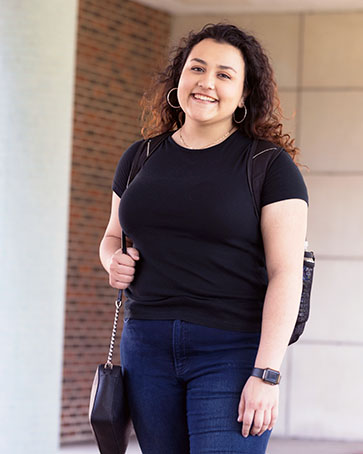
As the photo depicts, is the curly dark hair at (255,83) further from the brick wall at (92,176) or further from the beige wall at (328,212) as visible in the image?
the beige wall at (328,212)

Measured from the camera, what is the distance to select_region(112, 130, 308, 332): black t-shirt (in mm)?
2373

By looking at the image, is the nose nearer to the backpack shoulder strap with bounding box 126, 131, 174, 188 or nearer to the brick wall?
the backpack shoulder strap with bounding box 126, 131, 174, 188

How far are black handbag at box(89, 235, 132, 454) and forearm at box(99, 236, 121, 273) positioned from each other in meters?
0.14

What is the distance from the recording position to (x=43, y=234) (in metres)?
5.22

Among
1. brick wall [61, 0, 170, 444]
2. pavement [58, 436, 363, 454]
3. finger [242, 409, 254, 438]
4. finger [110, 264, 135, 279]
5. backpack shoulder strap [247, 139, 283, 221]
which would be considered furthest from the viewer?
brick wall [61, 0, 170, 444]

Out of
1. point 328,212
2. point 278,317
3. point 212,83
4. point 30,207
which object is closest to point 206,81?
point 212,83

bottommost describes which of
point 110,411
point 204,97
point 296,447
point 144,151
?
point 296,447

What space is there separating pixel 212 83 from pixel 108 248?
0.61m

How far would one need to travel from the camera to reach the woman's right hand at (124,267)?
8.20 feet

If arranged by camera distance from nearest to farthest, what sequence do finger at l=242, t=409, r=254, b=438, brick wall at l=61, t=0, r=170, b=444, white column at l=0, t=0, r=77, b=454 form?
finger at l=242, t=409, r=254, b=438 → white column at l=0, t=0, r=77, b=454 → brick wall at l=61, t=0, r=170, b=444

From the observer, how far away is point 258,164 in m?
2.41

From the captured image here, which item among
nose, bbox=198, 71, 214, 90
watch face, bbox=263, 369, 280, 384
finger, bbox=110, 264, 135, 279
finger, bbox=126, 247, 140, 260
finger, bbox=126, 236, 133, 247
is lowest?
watch face, bbox=263, 369, 280, 384

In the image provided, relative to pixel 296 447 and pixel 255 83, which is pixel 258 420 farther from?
pixel 296 447

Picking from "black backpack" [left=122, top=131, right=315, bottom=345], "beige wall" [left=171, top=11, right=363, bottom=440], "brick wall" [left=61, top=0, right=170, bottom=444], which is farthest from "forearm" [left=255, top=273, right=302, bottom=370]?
"beige wall" [left=171, top=11, right=363, bottom=440]
